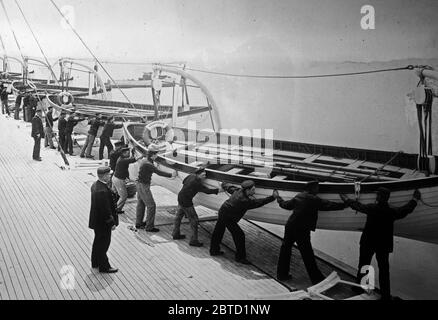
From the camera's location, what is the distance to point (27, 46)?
6588 cm

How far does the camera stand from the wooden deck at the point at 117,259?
631 centimetres

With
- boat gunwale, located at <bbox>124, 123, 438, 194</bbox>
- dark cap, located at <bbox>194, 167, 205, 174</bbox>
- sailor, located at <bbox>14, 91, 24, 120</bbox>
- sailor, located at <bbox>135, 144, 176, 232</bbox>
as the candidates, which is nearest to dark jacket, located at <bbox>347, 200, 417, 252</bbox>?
boat gunwale, located at <bbox>124, 123, 438, 194</bbox>

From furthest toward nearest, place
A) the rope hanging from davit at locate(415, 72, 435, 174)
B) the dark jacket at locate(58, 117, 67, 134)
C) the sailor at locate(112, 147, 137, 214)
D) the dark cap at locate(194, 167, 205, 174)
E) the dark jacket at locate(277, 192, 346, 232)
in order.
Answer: the dark jacket at locate(58, 117, 67, 134) → the sailor at locate(112, 147, 137, 214) → the dark cap at locate(194, 167, 205, 174) → the rope hanging from davit at locate(415, 72, 435, 174) → the dark jacket at locate(277, 192, 346, 232)

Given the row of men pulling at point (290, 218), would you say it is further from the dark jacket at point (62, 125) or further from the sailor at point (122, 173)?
the dark jacket at point (62, 125)

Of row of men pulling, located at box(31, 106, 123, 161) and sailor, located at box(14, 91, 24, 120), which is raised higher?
sailor, located at box(14, 91, 24, 120)

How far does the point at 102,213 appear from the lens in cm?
646

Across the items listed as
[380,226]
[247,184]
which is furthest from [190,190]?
[380,226]

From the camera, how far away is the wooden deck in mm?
6312

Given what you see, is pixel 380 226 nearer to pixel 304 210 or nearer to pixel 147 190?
pixel 304 210

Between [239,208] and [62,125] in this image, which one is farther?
[62,125]

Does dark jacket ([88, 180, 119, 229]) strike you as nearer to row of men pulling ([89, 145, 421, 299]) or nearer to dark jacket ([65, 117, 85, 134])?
row of men pulling ([89, 145, 421, 299])

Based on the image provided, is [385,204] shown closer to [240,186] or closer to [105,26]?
[240,186]

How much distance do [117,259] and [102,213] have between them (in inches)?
49.5

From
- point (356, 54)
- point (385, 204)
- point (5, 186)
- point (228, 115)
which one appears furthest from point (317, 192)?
point (356, 54)
